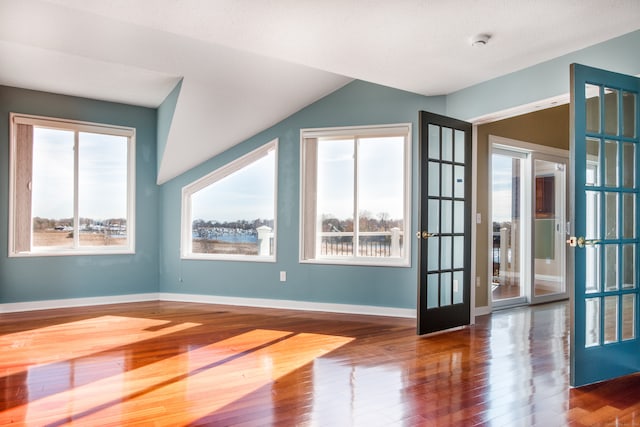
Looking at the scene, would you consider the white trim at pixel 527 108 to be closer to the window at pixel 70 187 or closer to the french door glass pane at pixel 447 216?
the french door glass pane at pixel 447 216

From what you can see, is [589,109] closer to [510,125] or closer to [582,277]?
[582,277]

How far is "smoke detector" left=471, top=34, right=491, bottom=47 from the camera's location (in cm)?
295

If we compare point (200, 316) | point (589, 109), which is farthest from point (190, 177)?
point (589, 109)

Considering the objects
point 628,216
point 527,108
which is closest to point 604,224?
point 628,216

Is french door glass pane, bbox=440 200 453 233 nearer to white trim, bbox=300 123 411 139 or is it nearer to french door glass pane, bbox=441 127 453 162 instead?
french door glass pane, bbox=441 127 453 162

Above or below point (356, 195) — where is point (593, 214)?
below

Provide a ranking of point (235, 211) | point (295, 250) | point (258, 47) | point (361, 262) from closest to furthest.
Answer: point (258, 47) < point (361, 262) < point (295, 250) < point (235, 211)

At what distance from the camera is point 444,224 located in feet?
13.6

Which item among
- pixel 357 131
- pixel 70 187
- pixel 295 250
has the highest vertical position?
pixel 357 131

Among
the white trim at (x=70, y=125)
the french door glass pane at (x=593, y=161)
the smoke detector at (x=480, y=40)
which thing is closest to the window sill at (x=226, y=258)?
the white trim at (x=70, y=125)

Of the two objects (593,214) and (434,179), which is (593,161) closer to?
(593,214)

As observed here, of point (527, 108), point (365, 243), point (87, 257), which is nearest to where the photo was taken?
point (527, 108)

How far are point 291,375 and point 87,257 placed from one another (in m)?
3.59

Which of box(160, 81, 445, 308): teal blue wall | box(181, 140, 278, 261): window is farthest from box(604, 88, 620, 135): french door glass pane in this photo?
box(181, 140, 278, 261): window
